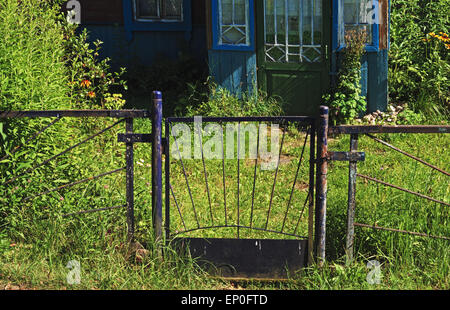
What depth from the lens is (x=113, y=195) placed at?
5.26 meters

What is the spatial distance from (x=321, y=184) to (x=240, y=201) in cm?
192

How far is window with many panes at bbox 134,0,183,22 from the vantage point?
37.1 ft

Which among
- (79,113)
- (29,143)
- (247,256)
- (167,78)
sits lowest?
(247,256)

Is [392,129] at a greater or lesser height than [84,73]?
lesser

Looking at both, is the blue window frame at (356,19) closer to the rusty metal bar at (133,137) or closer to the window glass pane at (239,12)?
the window glass pane at (239,12)

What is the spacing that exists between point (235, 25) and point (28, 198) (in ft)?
16.6

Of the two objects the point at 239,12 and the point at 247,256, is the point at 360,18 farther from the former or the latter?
the point at 247,256

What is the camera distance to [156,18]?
11328 mm

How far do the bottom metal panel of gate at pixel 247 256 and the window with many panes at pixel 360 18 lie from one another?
462 cm

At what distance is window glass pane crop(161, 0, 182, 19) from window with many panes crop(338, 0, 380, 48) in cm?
389

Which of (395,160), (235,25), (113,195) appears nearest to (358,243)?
(113,195)

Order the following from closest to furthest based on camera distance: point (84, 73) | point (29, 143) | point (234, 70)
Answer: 1. point (29, 143)
2. point (84, 73)
3. point (234, 70)

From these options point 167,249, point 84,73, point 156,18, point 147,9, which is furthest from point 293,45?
point 167,249

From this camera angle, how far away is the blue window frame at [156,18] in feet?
36.4
